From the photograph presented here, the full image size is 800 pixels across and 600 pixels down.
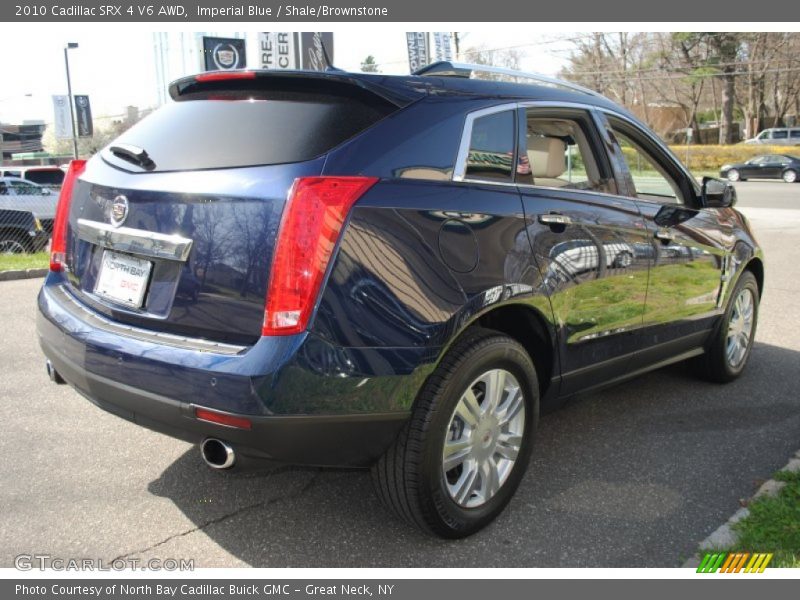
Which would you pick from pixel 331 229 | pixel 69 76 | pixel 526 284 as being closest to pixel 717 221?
pixel 526 284

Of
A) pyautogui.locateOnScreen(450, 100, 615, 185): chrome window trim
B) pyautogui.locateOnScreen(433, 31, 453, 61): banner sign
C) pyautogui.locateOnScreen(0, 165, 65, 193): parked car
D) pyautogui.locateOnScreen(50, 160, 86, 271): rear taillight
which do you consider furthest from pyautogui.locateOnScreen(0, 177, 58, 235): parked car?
pyautogui.locateOnScreen(450, 100, 615, 185): chrome window trim

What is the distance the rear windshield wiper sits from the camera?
293cm

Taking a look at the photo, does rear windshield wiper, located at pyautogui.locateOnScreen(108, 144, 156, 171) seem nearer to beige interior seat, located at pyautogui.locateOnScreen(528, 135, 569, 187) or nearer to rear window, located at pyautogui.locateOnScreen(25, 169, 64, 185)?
beige interior seat, located at pyautogui.locateOnScreen(528, 135, 569, 187)

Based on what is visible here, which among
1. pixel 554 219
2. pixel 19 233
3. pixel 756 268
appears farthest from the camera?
pixel 19 233

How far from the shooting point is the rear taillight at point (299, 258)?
2.43 metres

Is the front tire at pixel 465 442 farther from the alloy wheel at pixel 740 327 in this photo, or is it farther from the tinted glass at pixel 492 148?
the alloy wheel at pixel 740 327

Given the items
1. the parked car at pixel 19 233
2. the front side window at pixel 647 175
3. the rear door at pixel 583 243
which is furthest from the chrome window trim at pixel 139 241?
the parked car at pixel 19 233

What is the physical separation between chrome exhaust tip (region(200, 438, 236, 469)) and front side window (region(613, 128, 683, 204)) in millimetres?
2613

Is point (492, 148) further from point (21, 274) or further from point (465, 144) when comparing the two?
point (21, 274)

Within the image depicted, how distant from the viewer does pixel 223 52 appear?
15.2m

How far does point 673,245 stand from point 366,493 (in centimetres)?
218

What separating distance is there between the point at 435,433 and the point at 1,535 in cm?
179

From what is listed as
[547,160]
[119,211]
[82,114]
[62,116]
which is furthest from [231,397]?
[82,114]

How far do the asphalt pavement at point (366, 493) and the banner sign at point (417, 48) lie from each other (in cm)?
1636
